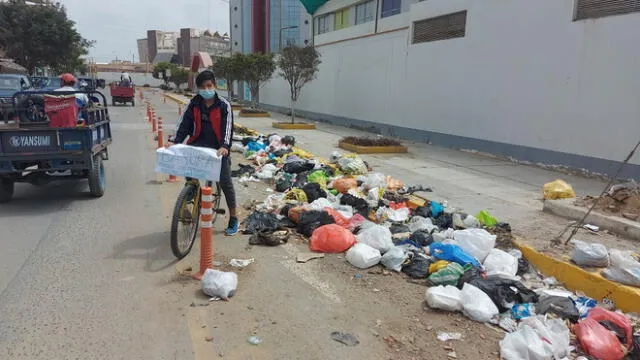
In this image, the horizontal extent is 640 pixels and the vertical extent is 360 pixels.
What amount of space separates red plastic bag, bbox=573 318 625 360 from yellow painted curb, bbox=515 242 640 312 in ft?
2.38

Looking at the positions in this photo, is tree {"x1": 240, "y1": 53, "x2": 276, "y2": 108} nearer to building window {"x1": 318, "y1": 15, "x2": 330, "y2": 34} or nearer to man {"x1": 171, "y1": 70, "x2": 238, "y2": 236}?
building window {"x1": 318, "y1": 15, "x2": 330, "y2": 34}

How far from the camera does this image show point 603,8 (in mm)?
10320

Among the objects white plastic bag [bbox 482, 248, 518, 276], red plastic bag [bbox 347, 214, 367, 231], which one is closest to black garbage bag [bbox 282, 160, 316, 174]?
red plastic bag [bbox 347, 214, 367, 231]

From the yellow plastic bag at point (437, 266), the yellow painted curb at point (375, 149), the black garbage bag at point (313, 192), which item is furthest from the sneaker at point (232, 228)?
the yellow painted curb at point (375, 149)

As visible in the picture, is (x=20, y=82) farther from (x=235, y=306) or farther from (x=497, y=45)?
(x=235, y=306)

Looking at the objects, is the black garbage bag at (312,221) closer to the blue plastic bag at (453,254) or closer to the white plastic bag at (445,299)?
the blue plastic bag at (453,254)

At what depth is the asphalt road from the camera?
361cm

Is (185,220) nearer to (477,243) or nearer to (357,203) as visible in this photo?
(357,203)

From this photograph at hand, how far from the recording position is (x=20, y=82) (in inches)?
722

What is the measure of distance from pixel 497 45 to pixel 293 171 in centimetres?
750

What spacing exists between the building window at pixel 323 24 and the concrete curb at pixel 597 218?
2489 cm

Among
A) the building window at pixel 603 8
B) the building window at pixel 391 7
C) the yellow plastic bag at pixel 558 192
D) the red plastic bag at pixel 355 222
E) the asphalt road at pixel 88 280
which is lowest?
the asphalt road at pixel 88 280

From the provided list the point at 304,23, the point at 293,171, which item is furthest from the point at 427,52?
the point at 304,23

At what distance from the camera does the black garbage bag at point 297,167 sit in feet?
31.7
